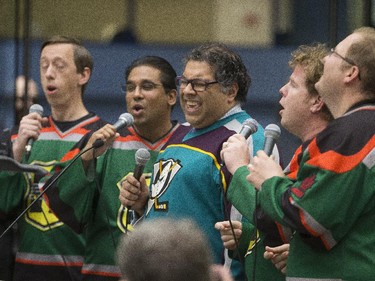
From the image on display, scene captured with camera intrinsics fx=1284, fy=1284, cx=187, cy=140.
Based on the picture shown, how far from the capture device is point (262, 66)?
11281 millimetres

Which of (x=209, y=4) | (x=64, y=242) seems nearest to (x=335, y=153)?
(x=64, y=242)

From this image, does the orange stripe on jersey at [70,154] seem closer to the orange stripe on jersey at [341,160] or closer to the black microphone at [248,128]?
the black microphone at [248,128]

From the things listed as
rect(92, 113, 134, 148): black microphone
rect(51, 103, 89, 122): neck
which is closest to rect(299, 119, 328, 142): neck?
rect(92, 113, 134, 148): black microphone

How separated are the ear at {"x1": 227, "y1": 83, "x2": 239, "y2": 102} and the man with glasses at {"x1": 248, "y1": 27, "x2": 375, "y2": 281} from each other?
968 millimetres

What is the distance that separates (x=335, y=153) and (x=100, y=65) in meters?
7.54

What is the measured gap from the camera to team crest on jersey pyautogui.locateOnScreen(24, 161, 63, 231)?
5.92 m

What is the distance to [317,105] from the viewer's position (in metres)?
4.54

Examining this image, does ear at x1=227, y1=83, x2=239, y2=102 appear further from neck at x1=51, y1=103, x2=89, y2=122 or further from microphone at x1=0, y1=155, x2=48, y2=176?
neck at x1=51, y1=103, x2=89, y2=122

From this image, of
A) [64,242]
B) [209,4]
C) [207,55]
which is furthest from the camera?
[209,4]

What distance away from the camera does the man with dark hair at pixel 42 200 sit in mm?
5941

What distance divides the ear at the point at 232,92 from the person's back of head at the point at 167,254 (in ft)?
7.65

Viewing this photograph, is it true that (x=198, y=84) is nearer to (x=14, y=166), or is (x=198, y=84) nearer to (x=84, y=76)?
(x=14, y=166)

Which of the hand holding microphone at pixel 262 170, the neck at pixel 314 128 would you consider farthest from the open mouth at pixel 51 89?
the hand holding microphone at pixel 262 170

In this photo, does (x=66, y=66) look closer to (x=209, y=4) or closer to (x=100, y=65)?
(x=100, y=65)
